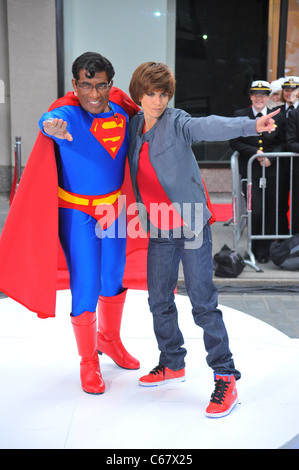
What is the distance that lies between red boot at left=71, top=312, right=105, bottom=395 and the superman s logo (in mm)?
761

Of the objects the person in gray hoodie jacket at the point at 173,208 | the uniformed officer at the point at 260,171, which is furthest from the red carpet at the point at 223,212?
the person in gray hoodie jacket at the point at 173,208

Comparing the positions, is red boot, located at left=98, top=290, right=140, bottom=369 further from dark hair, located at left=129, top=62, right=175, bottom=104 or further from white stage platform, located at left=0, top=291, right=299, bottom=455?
dark hair, located at left=129, top=62, right=175, bottom=104

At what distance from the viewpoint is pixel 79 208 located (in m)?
2.90

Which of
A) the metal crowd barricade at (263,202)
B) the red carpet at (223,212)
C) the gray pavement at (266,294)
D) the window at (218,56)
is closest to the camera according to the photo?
the gray pavement at (266,294)

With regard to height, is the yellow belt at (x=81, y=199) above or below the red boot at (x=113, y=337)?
above

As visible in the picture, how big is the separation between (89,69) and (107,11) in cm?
555

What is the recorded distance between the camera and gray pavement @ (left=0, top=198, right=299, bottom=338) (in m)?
4.61

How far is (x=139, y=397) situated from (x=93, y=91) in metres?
1.36

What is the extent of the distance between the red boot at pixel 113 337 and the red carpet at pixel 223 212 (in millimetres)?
4422

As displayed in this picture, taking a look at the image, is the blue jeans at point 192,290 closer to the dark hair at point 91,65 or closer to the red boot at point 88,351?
the red boot at point 88,351

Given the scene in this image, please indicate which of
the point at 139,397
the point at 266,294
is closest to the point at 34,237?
the point at 139,397

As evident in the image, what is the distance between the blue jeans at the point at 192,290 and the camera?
2.82m

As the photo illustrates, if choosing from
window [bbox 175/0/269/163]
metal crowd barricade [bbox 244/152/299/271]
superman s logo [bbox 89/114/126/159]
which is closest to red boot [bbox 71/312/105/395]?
superman s logo [bbox 89/114/126/159]
